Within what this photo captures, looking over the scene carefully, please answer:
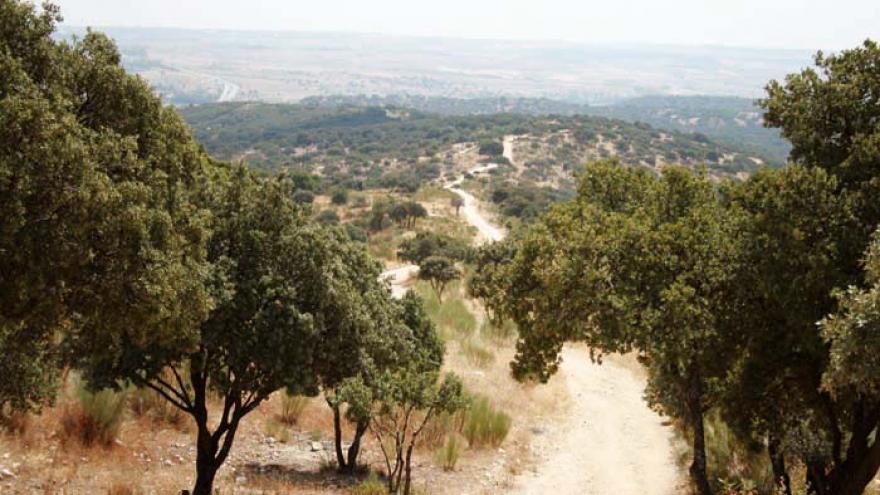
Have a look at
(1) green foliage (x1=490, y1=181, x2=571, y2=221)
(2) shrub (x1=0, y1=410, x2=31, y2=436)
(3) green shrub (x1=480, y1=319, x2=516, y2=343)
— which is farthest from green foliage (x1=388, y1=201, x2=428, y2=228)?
(2) shrub (x1=0, y1=410, x2=31, y2=436)

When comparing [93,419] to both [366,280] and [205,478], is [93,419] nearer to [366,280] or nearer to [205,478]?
[205,478]

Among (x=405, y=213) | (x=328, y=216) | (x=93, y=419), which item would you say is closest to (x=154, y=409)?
(x=93, y=419)

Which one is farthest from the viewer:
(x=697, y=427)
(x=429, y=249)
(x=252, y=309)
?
(x=429, y=249)

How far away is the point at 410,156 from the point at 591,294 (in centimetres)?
12563

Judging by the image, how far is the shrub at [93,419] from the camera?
12766 millimetres

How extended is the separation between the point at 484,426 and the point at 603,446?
327cm

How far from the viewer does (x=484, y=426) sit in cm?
1709

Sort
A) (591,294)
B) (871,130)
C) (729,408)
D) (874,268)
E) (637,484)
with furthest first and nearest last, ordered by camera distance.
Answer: (637,484) → (729,408) → (591,294) → (871,130) → (874,268)

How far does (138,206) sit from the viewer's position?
7.33m

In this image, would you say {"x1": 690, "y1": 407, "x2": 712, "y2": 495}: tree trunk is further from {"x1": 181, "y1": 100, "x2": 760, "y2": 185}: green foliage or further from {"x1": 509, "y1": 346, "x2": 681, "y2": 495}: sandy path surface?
{"x1": 181, "y1": 100, "x2": 760, "y2": 185}: green foliage

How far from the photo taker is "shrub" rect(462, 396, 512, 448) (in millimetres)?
16844

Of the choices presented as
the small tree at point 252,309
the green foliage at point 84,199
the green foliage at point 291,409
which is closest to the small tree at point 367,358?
the small tree at point 252,309

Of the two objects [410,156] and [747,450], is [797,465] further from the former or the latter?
[410,156]

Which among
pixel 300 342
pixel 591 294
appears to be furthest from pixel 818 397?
pixel 300 342
